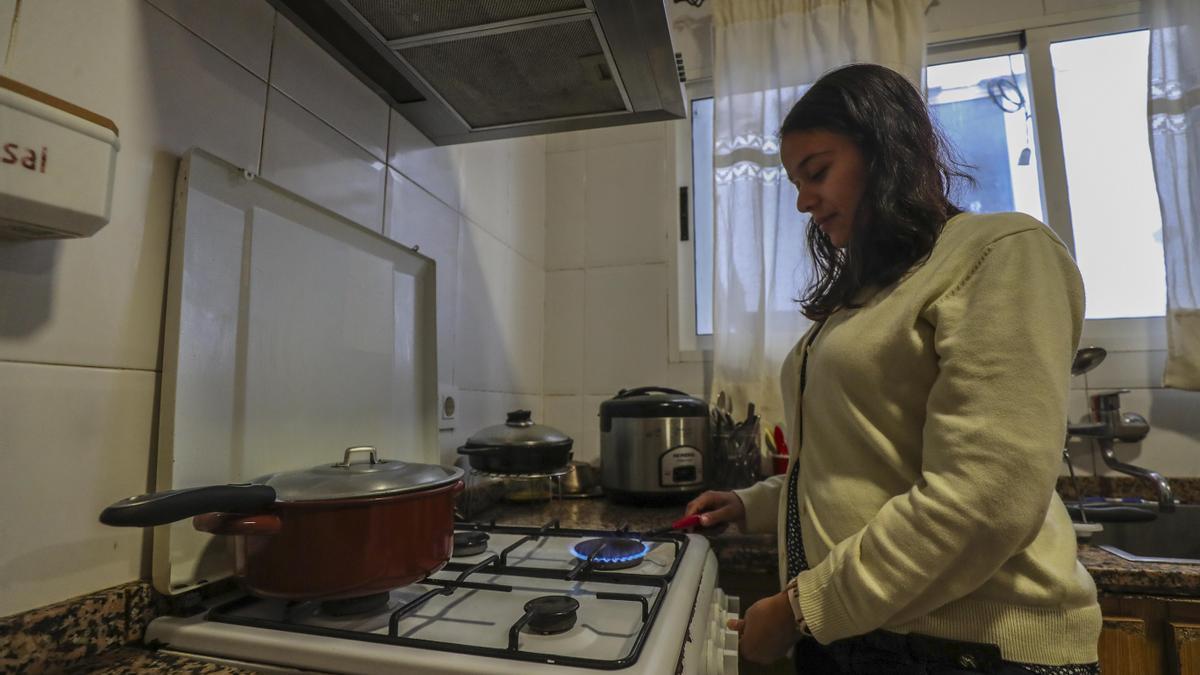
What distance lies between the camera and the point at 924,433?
0.56m

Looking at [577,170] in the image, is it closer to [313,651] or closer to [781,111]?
[781,111]

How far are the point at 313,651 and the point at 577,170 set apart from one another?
5.25 ft

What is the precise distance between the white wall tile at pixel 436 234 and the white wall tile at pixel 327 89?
87 millimetres

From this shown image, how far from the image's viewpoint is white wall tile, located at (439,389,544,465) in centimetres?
118

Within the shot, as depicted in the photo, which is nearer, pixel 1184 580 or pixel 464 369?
pixel 1184 580

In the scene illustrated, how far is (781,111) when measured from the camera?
63.1 inches

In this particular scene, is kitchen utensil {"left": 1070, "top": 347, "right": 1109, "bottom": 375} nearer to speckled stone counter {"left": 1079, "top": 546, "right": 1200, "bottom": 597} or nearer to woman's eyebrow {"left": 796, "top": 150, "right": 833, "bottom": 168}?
speckled stone counter {"left": 1079, "top": 546, "right": 1200, "bottom": 597}

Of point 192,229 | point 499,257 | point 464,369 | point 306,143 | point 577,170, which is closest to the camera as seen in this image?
point 192,229

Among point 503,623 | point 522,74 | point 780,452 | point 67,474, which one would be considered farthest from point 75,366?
point 780,452

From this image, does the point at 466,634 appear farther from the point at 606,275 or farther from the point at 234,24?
the point at 606,275

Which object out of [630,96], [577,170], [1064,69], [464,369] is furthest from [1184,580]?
[577,170]

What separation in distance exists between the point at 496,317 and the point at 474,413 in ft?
0.90

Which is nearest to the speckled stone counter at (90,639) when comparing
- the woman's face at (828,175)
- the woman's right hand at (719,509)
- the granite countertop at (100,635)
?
the granite countertop at (100,635)

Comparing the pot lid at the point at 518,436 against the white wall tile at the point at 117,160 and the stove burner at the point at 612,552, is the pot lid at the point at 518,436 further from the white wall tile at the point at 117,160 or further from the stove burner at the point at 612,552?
the white wall tile at the point at 117,160
